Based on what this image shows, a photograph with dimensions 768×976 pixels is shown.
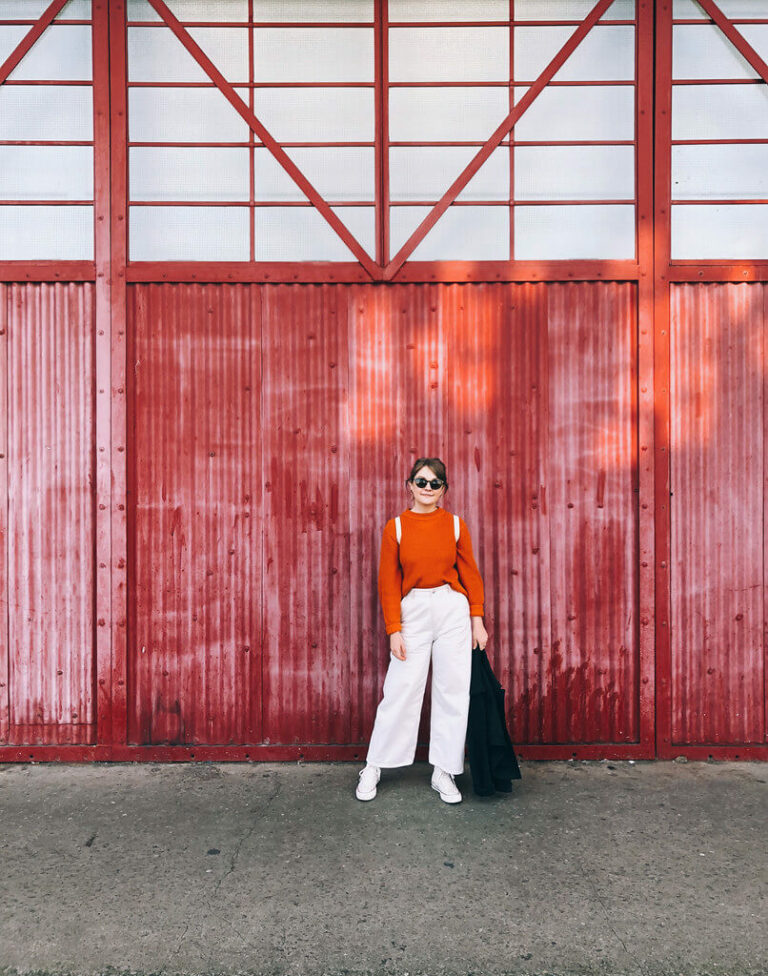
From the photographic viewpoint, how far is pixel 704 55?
4.49 m

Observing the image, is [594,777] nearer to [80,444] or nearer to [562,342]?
[562,342]

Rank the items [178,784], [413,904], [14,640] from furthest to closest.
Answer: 1. [14,640]
2. [178,784]
3. [413,904]

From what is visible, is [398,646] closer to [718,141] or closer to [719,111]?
[718,141]

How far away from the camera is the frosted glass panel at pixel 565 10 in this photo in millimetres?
4461

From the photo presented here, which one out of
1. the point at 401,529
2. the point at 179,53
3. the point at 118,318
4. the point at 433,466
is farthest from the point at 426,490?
the point at 179,53

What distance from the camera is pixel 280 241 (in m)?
4.48

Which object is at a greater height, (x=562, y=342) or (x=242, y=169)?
(x=242, y=169)

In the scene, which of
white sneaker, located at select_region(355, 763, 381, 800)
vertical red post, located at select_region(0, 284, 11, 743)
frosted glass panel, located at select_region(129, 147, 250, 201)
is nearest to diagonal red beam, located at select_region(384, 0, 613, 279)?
frosted glass panel, located at select_region(129, 147, 250, 201)

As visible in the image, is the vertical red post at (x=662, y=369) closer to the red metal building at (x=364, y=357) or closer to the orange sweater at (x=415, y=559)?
the red metal building at (x=364, y=357)

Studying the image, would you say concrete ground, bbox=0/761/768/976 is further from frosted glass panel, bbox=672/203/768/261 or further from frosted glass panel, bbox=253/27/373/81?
frosted glass panel, bbox=253/27/373/81

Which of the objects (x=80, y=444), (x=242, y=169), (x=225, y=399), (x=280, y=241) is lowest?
(x=80, y=444)

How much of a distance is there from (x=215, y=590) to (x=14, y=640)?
53.8 inches

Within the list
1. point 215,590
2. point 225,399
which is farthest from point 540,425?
point 215,590

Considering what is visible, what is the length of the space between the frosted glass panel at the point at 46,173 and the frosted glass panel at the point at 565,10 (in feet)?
10.0
